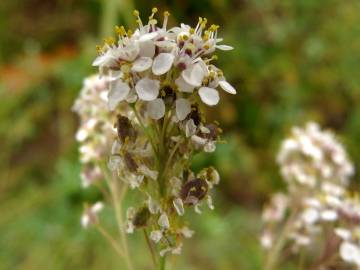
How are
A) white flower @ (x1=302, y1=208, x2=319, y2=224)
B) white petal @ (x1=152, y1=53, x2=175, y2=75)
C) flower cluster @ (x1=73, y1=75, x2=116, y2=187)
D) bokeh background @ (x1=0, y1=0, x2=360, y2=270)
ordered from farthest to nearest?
bokeh background @ (x1=0, y1=0, x2=360, y2=270), white flower @ (x1=302, y1=208, x2=319, y2=224), flower cluster @ (x1=73, y1=75, x2=116, y2=187), white petal @ (x1=152, y1=53, x2=175, y2=75)

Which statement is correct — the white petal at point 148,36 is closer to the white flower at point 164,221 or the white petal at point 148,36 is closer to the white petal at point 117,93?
the white petal at point 117,93

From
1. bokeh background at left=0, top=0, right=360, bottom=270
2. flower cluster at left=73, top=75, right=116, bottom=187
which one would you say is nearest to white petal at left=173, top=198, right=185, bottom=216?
flower cluster at left=73, top=75, right=116, bottom=187

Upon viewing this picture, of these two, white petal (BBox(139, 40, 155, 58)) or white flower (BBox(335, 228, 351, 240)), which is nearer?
white petal (BBox(139, 40, 155, 58))

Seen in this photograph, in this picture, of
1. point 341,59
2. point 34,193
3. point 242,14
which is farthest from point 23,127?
point 341,59

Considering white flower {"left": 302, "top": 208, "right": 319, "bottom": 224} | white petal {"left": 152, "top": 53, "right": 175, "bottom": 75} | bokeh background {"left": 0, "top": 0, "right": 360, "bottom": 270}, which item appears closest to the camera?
white petal {"left": 152, "top": 53, "right": 175, "bottom": 75}

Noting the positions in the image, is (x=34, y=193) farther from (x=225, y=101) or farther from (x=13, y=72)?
(x=13, y=72)

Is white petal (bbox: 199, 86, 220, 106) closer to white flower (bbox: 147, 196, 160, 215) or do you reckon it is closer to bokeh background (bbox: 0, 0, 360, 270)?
white flower (bbox: 147, 196, 160, 215)
